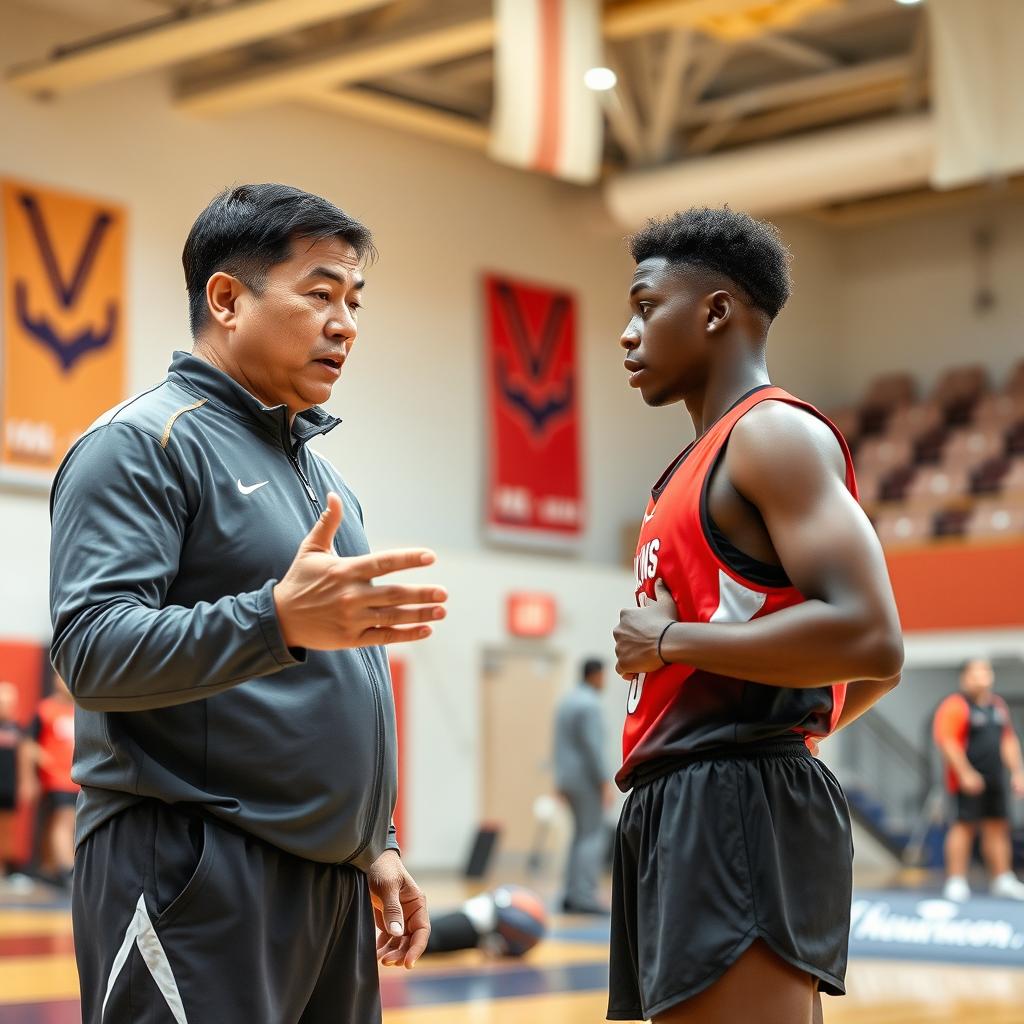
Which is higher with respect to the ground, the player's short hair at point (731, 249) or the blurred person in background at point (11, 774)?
the player's short hair at point (731, 249)

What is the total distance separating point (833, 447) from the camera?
2.72 m

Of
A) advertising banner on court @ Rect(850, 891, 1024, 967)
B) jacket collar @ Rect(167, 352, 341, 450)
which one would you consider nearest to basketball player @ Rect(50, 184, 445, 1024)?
jacket collar @ Rect(167, 352, 341, 450)

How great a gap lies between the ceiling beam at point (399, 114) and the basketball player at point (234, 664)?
16232 millimetres

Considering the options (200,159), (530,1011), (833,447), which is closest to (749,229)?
(833,447)

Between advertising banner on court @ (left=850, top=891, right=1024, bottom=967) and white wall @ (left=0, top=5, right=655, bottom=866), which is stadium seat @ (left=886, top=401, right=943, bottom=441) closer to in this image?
white wall @ (left=0, top=5, right=655, bottom=866)

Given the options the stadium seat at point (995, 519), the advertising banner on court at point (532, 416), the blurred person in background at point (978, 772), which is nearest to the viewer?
the blurred person in background at point (978, 772)

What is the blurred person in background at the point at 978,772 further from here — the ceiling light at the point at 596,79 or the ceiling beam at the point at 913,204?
the ceiling beam at the point at 913,204

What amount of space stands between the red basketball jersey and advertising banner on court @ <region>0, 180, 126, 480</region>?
1444 cm

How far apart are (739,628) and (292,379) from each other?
0.90 meters

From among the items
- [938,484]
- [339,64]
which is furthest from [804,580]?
[938,484]

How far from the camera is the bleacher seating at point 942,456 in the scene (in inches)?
807

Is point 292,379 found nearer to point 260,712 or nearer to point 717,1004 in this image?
point 260,712

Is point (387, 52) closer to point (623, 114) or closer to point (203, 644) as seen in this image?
point (623, 114)

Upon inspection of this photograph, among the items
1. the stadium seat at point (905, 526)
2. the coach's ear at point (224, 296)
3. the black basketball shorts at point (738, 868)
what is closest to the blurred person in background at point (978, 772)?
Result: the stadium seat at point (905, 526)
